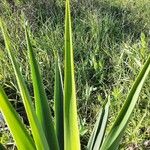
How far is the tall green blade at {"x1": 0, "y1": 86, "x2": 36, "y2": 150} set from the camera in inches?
49.1

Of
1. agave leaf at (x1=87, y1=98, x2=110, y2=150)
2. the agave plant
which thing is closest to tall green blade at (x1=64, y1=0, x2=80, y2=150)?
the agave plant

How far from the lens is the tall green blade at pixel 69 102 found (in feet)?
4.31

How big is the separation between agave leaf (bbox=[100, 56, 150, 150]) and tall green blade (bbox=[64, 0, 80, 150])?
0.55 feet

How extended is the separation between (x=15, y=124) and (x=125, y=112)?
1.30 ft

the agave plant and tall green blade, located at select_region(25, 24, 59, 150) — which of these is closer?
the agave plant

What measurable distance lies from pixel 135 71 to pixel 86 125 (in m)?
0.60

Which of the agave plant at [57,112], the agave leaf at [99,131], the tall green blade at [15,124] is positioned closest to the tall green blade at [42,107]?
the agave plant at [57,112]

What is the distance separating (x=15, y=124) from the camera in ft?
4.27

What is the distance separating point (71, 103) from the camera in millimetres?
1363

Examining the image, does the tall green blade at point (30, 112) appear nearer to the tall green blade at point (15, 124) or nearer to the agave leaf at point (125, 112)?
the tall green blade at point (15, 124)

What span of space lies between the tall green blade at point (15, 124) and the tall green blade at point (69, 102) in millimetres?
140

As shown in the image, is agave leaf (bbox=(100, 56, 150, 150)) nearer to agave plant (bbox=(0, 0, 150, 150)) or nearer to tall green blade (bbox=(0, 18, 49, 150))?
agave plant (bbox=(0, 0, 150, 150))

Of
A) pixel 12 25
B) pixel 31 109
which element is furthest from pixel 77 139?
pixel 12 25

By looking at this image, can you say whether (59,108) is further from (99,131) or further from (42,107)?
(99,131)
